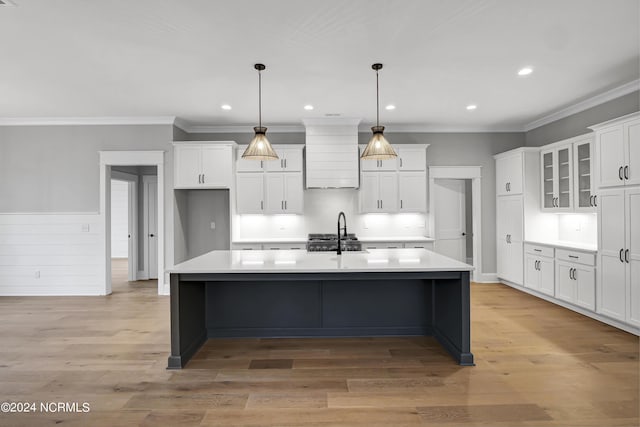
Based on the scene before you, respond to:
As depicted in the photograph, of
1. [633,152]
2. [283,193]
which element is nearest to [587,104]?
[633,152]

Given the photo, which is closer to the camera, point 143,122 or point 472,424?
point 472,424

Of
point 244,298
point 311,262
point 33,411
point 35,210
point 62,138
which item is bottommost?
point 33,411

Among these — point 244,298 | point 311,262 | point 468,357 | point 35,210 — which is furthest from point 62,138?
point 468,357

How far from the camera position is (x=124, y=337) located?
12.3 feet

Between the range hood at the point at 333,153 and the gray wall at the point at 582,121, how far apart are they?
3.03 m

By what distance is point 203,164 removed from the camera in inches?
223

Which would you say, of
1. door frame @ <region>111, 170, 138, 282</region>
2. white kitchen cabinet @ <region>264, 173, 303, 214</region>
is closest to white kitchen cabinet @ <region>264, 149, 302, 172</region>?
white kitchen cabinet @ <region>264, 173, 303, 214</region>

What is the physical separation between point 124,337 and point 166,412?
1751 millimetres

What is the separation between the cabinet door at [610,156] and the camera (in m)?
3.81

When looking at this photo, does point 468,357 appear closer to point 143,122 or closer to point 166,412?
point 166,412

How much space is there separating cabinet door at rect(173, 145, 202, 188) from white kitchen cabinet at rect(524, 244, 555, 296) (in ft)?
16.8

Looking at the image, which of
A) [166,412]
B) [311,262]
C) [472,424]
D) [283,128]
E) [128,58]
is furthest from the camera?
[283,128]

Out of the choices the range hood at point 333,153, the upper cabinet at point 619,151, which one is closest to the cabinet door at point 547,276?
the upper cabinet at point 619,151

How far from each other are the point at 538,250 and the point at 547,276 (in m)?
0.39
